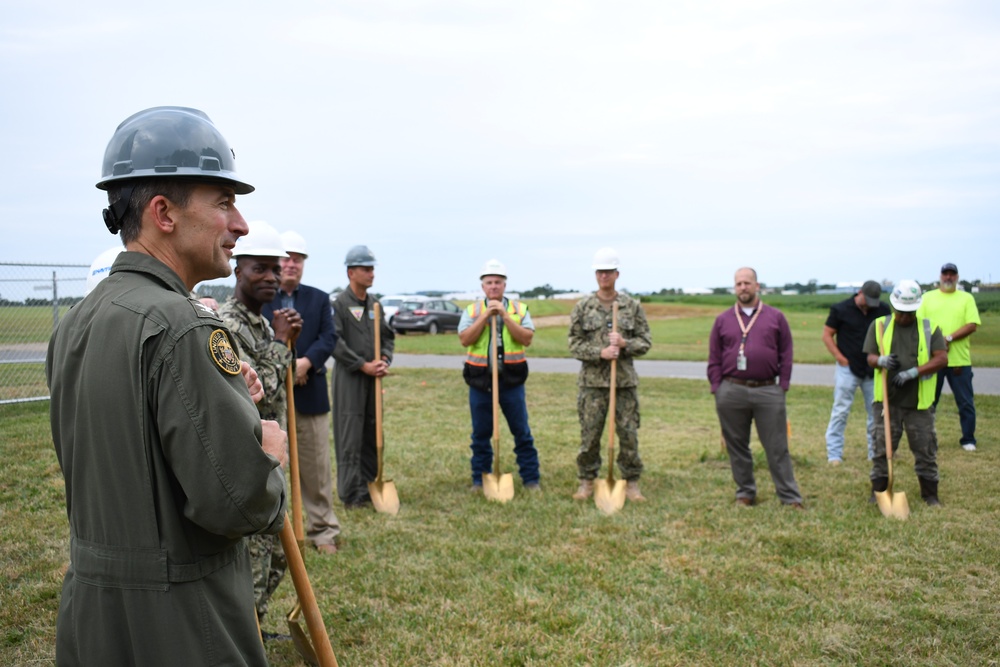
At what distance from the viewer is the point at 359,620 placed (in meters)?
4.51

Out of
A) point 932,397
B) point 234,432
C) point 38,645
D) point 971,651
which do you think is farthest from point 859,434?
point 234,432

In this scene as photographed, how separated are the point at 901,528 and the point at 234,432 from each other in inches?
241

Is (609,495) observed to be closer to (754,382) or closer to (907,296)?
(754,382)

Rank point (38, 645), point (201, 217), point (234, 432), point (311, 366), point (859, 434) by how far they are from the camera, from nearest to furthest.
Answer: point (234, 432) → point (201, 217) → point (38, 645) → point (311, 366) → point (859, 434)

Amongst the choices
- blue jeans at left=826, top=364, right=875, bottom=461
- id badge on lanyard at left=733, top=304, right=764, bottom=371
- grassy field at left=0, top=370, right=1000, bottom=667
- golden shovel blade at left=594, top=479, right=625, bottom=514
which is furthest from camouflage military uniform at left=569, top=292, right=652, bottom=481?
blue jeans at left=826, top=364, right=875, bottom=461

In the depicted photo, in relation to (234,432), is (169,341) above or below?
above

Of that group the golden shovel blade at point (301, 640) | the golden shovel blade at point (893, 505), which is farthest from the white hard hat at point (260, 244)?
the golden shovel blade at point (893, 505)

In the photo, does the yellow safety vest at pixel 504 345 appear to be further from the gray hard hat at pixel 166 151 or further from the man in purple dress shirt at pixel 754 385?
the gray hard hat at pixel 166 151

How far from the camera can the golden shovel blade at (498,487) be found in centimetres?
716

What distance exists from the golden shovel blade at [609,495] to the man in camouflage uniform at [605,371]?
0.78 feet

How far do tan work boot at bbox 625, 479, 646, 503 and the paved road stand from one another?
9.02 metres

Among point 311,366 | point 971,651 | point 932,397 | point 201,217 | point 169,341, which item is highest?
point 201,217

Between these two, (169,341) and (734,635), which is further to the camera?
(734,635)

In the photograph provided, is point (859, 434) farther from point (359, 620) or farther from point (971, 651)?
point (359, 620)
